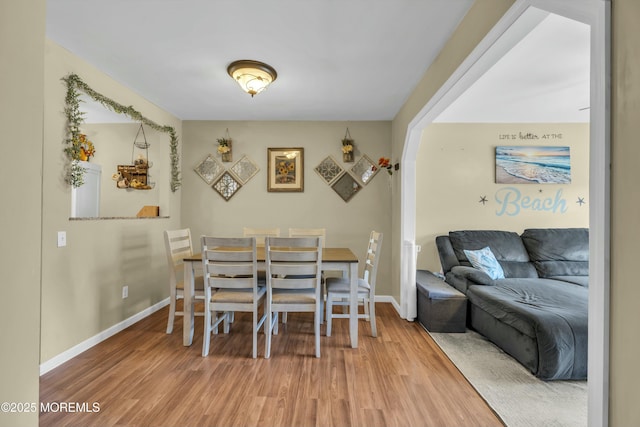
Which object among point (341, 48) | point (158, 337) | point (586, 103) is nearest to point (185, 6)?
point (341, 48)

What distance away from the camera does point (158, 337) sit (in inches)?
116

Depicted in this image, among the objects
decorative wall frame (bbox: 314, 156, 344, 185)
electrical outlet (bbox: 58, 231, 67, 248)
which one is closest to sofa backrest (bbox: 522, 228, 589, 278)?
decorative wall frame (bbox: 314, 156, 344, 185)

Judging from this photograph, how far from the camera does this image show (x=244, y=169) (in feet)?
14.2

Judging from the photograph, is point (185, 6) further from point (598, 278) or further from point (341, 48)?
point (598, 278)

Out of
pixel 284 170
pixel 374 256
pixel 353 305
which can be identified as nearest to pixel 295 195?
pixel 284 170

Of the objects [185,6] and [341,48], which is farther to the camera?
[341,48]

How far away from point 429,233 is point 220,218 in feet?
9.81

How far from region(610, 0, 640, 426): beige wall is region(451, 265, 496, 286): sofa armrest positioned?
2.25m

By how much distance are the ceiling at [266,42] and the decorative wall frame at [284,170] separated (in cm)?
90

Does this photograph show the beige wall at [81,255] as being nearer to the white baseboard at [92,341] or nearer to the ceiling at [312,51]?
the white baseboard at [92,341]

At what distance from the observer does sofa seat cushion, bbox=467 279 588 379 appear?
6.91ft

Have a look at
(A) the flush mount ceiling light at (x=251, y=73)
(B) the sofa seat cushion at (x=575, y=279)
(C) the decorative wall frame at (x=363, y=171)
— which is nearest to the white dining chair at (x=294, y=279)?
(A) the flush mount ceiling light at (x=251, y=73)

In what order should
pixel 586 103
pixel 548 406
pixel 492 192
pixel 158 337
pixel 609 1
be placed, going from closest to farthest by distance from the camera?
pixel 609 1 → pixel 548 406 → pixel 158 337 → pixel 586 103 → pixel 492 192

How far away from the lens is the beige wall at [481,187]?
409 centimetres
